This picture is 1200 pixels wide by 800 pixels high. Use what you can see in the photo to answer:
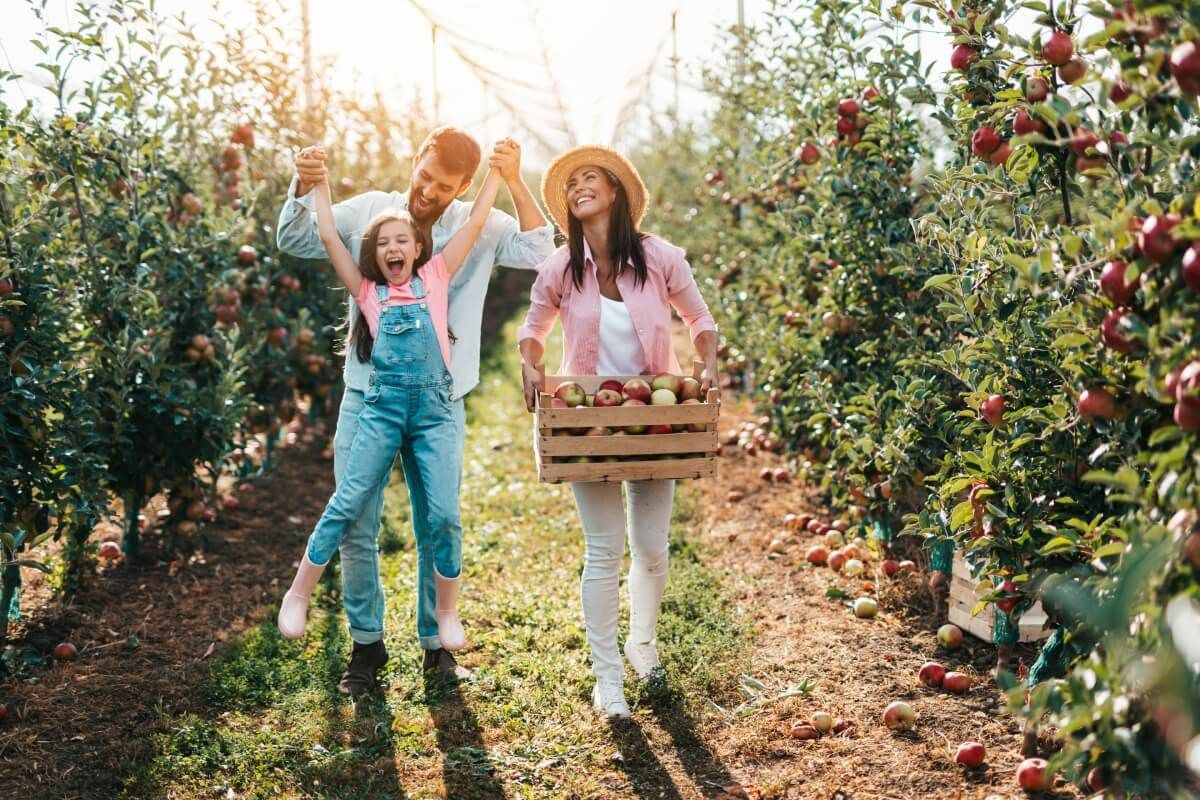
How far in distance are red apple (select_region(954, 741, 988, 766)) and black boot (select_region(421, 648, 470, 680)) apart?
1587 mm

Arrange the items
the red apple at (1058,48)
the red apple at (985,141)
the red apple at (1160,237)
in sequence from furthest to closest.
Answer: the red apple at (985,141), the red apple at (1058,48), the red apple at (1160,237)

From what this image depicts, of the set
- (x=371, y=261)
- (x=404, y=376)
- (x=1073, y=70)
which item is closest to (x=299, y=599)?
(x=404, y=376)

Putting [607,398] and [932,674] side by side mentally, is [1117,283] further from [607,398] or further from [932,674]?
[932,674]

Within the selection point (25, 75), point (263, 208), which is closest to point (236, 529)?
point (263, 208)

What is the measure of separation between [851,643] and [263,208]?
422 centimetres

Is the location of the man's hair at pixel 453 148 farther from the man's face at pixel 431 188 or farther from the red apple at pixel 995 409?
the red apple at pixel 995 409

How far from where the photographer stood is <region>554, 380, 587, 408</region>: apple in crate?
3357 millimetres

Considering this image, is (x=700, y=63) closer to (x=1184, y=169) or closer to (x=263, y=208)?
(x=263, y=208)

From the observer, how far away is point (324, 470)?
710cm

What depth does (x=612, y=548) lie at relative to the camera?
3.45m

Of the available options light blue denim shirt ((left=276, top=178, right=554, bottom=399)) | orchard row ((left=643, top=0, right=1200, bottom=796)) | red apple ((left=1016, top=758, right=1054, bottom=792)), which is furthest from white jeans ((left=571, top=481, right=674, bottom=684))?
red apple ((left=1016, top=758, right=1054, bottom=792))

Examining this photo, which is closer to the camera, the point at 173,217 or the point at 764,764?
the point at 764,764

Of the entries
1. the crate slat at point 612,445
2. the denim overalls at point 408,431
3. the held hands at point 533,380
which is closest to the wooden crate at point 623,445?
the crate slat at point 612,445

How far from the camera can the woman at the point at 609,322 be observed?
3439 millimetres
